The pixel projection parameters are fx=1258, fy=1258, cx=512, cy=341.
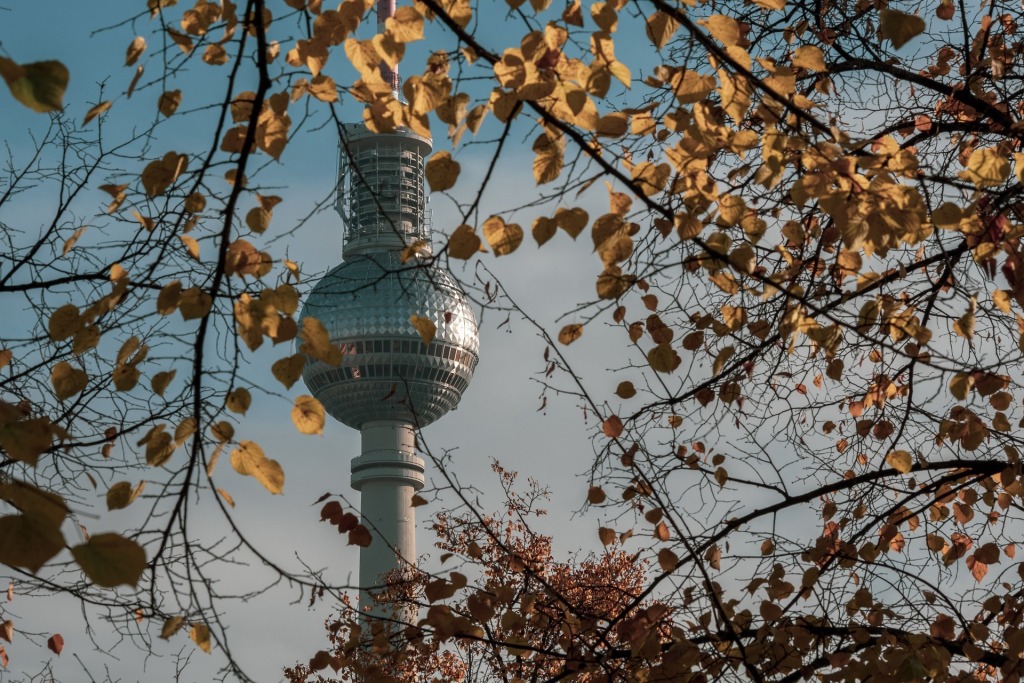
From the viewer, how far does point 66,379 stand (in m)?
4.40

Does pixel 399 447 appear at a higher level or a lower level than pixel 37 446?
higher

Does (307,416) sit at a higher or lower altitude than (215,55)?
lower

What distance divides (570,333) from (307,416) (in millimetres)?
1941

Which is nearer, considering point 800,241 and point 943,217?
point 943,217

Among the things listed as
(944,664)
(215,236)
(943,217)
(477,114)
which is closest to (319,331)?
(215,236)

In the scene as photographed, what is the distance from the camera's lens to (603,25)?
4.46 metres

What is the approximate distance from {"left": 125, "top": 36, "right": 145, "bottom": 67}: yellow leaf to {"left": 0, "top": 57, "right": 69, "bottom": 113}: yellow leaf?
2.13 meters

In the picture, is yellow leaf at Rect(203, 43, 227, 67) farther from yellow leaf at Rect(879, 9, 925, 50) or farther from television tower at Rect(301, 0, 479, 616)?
television tower at Rect(301, 0, 479, 616)

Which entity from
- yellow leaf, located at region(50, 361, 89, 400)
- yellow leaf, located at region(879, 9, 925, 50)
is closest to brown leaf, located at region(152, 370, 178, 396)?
yellow leaf, located at region(50, 361, 89, 400)

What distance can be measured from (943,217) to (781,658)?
236 centimetres

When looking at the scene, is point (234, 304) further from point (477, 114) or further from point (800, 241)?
point (800, 241)

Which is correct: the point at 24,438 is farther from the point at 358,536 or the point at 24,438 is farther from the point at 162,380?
the point at 358,536

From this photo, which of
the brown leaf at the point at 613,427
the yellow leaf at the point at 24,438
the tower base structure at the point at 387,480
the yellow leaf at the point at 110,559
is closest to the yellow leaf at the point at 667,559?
the brown leaf at the point at 613,427

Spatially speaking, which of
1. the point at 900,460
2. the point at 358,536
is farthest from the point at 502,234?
the point at 900,460
